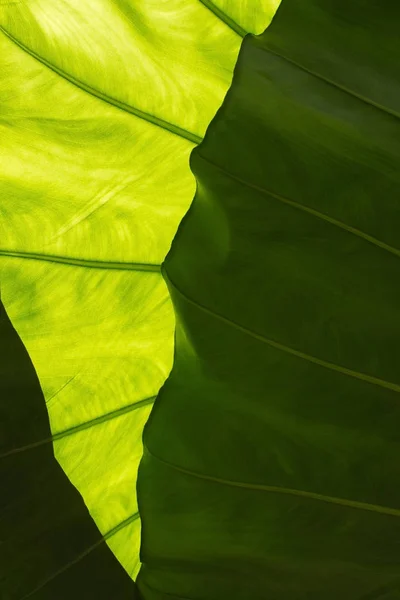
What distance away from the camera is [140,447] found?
1.00 m

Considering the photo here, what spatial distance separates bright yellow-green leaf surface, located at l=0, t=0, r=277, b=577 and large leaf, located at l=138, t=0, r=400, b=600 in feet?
0.74

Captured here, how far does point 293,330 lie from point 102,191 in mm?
358

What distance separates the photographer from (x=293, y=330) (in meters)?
0.66

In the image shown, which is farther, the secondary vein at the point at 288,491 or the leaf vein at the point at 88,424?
the leaf vein at the point at 88,424

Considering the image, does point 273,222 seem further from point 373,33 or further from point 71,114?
point 71,114

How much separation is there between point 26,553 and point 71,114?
557 mm

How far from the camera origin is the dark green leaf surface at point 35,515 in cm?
98

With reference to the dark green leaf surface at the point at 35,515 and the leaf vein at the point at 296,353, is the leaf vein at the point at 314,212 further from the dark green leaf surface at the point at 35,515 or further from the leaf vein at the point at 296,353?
the dark green leaf surface at the point at 35,515

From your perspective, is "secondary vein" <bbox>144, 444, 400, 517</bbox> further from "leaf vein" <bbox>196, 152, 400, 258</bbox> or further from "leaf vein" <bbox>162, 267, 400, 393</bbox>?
"leaf vein" <bbox>196, 152, 400, 258</bbox>

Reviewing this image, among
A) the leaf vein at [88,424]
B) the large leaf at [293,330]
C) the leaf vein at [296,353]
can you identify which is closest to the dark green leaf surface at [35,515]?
the leaf vein at [88,424]

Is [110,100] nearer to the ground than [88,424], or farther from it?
farther from it

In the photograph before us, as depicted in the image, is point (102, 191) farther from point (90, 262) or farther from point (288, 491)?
point (288, 491)

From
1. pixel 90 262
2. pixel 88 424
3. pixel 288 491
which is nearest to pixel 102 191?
pixel 90 262

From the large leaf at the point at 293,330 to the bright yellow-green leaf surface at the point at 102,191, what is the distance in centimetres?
22
